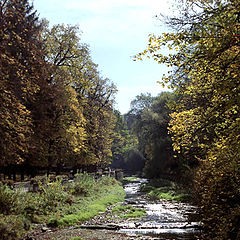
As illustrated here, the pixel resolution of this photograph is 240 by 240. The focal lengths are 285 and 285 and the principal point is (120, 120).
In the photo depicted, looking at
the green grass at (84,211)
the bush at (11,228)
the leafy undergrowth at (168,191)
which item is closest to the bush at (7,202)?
the bush at (11,228)

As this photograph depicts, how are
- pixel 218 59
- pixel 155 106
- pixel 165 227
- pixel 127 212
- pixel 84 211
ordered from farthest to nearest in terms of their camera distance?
pixel 155 106, pixel 127 212, pixel 84 211, pixel 165 227, pixel 218 59

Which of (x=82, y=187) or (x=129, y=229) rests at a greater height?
(x=82, y=187)

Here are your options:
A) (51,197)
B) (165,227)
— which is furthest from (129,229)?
(51,197)

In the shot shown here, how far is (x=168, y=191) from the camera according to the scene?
29656mm

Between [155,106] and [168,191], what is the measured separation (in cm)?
1771

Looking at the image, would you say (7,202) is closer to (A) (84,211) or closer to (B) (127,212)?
(A) (84,211)

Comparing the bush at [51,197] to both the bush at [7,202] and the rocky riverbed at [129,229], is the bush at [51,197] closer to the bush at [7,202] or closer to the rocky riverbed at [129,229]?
the bush at [7,202]

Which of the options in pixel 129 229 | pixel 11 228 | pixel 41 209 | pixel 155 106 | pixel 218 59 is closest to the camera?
pixel 218 59

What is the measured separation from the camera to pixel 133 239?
11734 mm

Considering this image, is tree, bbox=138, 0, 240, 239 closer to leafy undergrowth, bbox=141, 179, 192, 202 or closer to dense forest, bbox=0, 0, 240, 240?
dense forest, bbox=0, 0, 240, 240

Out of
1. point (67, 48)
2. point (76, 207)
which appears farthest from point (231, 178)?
point (67, 48)

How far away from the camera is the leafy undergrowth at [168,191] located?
25.0 metres

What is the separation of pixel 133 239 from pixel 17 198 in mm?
6027

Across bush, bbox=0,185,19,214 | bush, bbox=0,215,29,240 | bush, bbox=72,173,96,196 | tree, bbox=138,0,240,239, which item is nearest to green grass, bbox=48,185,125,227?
bush, bbox=72,173,96,196
